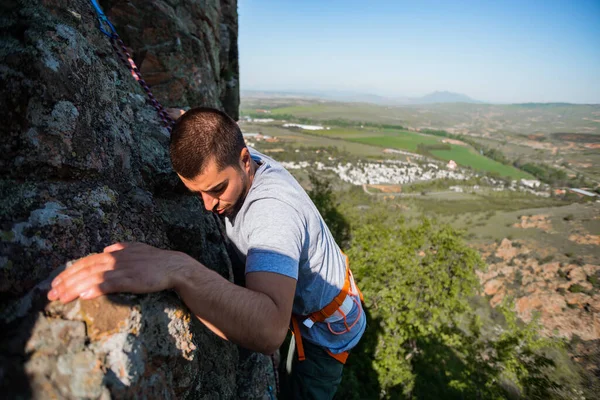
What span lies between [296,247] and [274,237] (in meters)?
0.16

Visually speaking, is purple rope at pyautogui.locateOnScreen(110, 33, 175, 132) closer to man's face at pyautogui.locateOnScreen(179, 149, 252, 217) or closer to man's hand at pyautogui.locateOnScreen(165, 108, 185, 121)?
man's hand at pyautogui.locateOnScreen(165, 108, 185, 121)

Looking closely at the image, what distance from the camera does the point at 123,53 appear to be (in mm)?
3186

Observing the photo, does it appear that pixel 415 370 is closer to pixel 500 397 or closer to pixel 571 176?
pixel 500 397

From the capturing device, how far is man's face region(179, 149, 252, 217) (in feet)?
7.40

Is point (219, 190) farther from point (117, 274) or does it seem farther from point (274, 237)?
point (117, 274)

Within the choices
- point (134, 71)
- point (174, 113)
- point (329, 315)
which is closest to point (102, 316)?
point (329, 315)

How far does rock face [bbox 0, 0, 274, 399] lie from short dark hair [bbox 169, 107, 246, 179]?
59 centimetres

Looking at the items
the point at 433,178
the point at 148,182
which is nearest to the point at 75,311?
the point at 148,182

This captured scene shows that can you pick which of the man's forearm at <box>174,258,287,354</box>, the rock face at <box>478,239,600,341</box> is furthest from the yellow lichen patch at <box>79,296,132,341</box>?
the rock face at <box>478,239,600,341</box>

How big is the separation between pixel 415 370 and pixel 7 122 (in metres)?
14.7

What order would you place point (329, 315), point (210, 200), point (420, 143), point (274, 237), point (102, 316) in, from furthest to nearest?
point (420, 143) < point (329, 315) < point (210, 200) < point (274, 237) < point (102, 316)

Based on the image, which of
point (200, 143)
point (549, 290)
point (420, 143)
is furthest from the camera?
point (420, 143)

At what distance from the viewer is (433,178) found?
3091 inches

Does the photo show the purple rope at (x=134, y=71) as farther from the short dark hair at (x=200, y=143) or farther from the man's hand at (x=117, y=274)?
the man's hand at (x=117, y=274)
